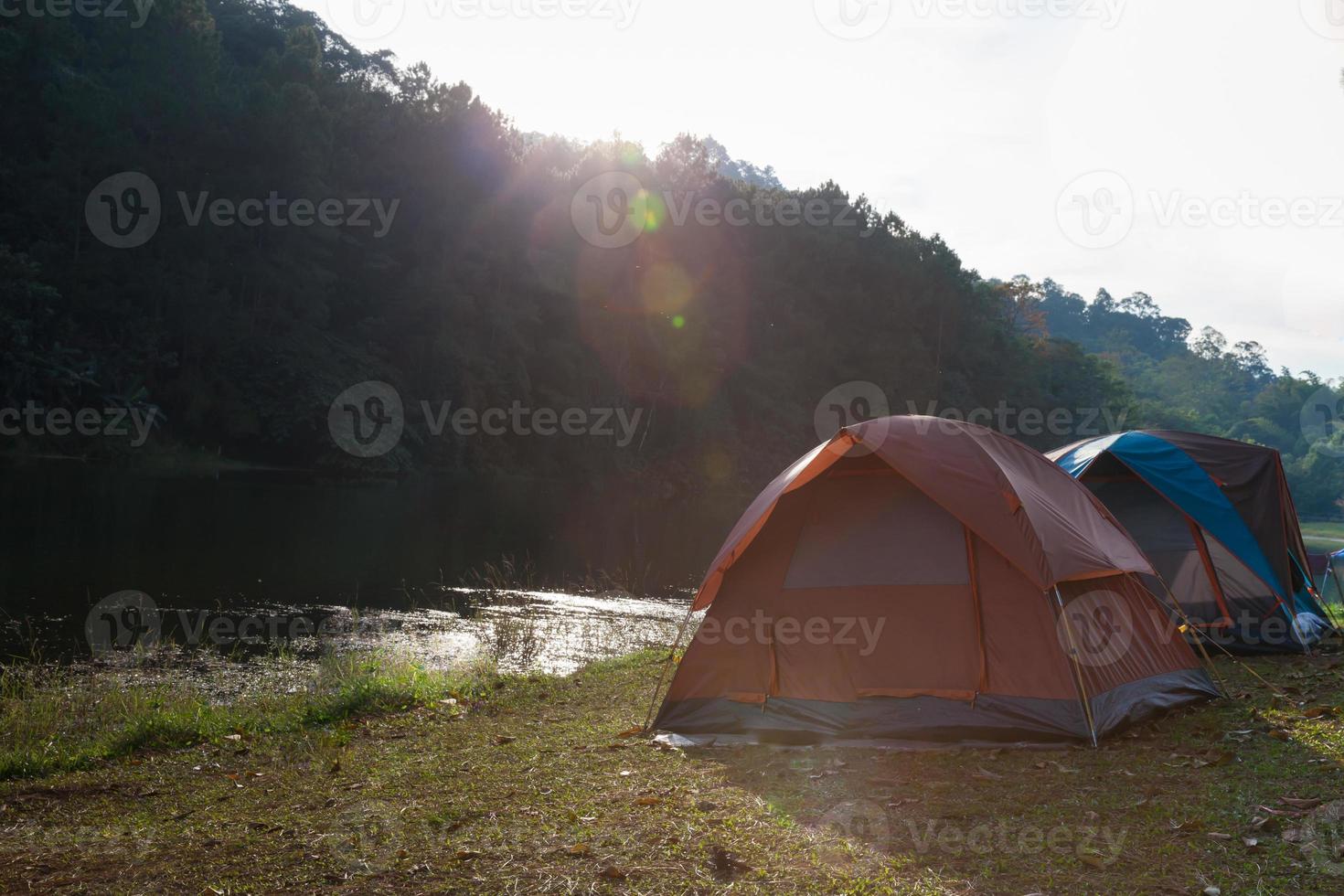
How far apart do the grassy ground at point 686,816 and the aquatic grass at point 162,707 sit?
245 millimetres

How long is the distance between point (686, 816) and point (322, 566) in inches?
562

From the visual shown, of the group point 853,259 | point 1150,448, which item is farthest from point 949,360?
point 1150,448

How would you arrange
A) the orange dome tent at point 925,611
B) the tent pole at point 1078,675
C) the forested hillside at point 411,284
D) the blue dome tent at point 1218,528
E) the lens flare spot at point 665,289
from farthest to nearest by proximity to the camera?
the lens flare spot at point 665,289
the forested hillside at point 411,284
the blue dome tent at point 1218,528
the orange dome tent at point 925,611
the tent pole at point 1078,675

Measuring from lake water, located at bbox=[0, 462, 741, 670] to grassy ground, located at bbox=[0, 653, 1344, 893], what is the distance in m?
5.12

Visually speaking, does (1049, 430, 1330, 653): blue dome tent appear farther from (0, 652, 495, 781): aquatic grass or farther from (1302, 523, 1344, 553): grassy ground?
(1302, 523, 1344, 553): grassy ground

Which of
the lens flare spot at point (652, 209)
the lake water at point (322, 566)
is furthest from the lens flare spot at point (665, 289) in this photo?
the lake water at point (322, 566)

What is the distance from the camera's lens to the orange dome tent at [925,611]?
6.70 m

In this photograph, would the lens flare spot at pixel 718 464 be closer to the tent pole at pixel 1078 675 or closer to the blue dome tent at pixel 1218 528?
the blue dome tent at pixel 1218 528

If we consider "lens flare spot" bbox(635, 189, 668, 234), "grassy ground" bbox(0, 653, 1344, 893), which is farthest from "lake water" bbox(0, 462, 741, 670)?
"lens flare spot" bbox(635, 189, 668, 234)

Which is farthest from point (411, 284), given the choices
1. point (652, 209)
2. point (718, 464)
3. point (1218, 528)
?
point (1218, 528)

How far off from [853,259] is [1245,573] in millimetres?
54264

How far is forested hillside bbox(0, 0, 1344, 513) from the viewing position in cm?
3528

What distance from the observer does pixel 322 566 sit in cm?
1800

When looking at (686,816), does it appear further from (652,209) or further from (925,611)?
(652,209)
